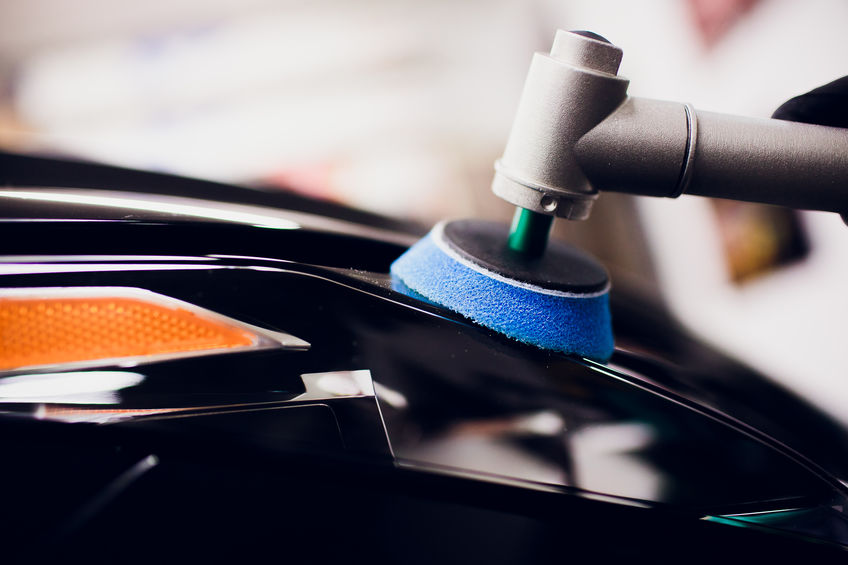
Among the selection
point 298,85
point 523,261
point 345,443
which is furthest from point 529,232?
point 298,85

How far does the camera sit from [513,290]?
15.7 inches

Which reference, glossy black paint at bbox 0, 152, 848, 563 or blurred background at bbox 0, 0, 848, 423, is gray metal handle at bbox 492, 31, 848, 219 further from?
blurred background at bbox 0, 0, 848, 423

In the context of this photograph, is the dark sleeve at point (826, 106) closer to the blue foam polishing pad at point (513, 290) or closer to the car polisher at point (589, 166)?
the car polisher at point (589, 166)

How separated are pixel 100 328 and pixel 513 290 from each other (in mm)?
260

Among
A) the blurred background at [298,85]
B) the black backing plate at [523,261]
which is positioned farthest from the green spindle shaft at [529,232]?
the blurred background at [298,85]

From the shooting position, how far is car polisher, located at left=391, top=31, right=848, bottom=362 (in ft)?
1.23

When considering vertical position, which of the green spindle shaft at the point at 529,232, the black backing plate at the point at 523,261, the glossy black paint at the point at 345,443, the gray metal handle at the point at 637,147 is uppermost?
the gray metal handle at the point at 637,147

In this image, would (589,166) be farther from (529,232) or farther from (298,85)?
(298,85)

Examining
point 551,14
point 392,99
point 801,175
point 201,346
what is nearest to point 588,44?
point 801,175

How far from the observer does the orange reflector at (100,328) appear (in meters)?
0.33

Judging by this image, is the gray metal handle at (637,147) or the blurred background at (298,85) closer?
the gray metal handle at (637,147)

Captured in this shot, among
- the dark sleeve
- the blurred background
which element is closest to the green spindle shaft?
the dark sleeve

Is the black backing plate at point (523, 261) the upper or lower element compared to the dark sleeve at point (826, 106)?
lower

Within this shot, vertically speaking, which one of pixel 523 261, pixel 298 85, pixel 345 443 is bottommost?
pixel 345 443
